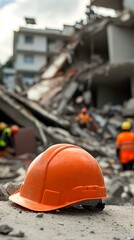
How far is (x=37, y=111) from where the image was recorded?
14.5 meters

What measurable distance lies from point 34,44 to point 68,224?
5079cm

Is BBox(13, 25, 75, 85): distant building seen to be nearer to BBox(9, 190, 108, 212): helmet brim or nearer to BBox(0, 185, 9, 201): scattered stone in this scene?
BBox(0, 185, 9, 201): scattered stone

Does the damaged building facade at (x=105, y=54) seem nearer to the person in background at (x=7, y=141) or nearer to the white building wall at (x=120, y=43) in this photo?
the white building wall at (x=120, y=43)

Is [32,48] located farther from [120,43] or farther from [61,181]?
[61,181]

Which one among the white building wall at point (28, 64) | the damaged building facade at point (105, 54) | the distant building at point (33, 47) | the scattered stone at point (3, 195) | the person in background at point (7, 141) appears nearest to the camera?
the scattered stone at point (3, 195)

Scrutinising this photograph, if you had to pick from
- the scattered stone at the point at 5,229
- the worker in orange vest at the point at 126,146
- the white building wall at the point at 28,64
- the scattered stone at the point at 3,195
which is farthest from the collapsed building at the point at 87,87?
the white building wall at the point at 28,64

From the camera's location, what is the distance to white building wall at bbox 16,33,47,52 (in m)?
51.3

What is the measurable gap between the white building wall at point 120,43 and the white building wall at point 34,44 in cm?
2938

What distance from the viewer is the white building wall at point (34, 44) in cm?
5135

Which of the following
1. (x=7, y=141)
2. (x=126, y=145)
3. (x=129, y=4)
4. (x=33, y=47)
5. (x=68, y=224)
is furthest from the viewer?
(x=33, y=47)

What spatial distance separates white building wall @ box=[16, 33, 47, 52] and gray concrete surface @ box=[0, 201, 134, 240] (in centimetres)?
4925

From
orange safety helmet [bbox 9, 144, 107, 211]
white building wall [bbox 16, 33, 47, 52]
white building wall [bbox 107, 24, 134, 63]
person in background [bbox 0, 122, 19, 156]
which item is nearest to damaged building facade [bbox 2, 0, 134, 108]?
white building wall [bbox 107, 24, 134, 63]

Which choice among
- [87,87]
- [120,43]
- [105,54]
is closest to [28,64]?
[105,54]

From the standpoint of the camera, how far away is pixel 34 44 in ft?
171
